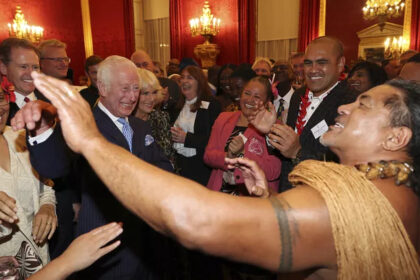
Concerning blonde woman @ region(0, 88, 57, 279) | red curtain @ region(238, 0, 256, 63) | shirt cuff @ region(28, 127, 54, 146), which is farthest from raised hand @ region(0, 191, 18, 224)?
red curtain @ region(238, 0, 256, 63)

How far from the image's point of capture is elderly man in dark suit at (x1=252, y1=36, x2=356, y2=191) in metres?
2.35

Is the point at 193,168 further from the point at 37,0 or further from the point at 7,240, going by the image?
the point at 37,0

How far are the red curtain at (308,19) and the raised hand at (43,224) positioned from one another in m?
9.99

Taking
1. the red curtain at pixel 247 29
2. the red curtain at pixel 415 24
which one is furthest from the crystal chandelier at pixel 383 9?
the red curtain at pixel 247 29

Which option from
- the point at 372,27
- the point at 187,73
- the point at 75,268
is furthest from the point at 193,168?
the point at 372,27

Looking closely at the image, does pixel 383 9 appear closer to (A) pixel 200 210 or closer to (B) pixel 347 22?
(B) pixel 347 22

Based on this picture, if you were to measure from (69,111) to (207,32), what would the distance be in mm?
11296

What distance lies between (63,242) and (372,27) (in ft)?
35.6

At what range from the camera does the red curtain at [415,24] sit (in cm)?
911

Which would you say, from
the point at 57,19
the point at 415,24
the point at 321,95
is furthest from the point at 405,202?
the point at 57,19

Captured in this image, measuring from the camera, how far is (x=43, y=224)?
194cm

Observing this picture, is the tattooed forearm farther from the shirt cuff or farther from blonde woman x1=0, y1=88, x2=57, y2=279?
blonde woman x1=0, y1=88, x2=57, y2=279

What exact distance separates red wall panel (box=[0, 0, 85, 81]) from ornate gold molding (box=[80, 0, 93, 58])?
0.15 meters

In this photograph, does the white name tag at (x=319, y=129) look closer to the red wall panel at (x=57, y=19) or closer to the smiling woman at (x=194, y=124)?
the smiling woman at (x=194, y=124)
